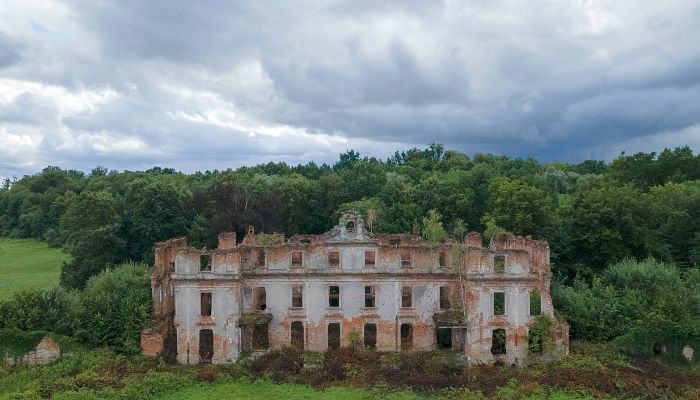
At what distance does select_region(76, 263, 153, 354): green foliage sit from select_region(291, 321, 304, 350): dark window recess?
29.4 ft

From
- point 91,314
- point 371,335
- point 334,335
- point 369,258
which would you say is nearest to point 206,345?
point 91,314

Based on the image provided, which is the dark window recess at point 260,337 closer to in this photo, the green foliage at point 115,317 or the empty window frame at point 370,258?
the green foliage at point 115,317

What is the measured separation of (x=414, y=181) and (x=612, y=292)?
146 ft

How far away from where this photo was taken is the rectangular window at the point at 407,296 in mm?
34625

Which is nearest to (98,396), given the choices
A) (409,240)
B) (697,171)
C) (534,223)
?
(409,240)

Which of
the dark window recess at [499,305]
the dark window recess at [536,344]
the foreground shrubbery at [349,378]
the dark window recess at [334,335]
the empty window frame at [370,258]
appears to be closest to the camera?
the foreground shrubbery at [349,378]

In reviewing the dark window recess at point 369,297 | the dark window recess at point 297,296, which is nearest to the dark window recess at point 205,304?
the dark window recess at point 297,296

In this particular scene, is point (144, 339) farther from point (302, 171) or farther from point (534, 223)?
point (302, 171)

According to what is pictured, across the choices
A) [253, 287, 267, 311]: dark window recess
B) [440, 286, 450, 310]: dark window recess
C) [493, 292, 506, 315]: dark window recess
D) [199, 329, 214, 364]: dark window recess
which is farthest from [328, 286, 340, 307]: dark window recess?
[493, 292, 506, 315]: dark window recess

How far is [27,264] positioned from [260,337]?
50.0 m

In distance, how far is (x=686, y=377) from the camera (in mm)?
30203

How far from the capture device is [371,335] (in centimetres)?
3544

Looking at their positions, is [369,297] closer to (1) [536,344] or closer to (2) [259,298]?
(2) [259,298]

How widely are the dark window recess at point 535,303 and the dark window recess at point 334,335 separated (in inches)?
473
